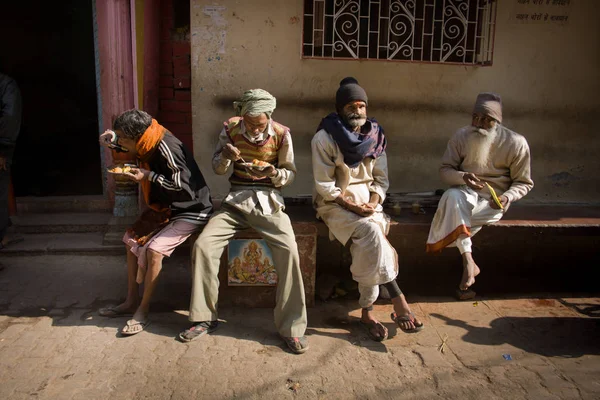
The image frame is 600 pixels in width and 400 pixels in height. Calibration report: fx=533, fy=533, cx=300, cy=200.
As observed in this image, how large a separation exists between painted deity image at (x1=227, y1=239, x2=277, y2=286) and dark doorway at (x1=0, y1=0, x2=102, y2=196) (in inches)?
127

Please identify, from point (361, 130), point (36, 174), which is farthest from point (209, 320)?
point (36, 174)

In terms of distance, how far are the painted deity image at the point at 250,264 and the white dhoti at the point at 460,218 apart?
1355 millimetres

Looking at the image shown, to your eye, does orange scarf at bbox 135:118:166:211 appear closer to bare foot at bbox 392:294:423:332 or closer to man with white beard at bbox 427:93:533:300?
bare foot at bbox 392:294:423:332

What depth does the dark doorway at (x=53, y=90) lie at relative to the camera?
23.0 feet

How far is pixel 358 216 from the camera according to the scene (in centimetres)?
416

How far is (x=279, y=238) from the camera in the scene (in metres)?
4.08

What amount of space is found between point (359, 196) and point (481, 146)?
1163 mm

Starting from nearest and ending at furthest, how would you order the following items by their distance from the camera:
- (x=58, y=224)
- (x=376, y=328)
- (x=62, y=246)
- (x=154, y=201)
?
(x=376, y=328), (x=154, y=201), (x=62, y=246), (x=58, y=224)

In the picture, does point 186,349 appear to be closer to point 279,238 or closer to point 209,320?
point 209,320

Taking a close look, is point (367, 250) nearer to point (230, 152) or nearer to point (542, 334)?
point (230, 152)

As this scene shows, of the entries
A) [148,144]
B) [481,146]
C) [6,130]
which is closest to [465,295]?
[481,146]

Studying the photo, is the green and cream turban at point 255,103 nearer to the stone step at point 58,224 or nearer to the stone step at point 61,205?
the stone step at point 58,224

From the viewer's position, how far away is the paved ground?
3402mm

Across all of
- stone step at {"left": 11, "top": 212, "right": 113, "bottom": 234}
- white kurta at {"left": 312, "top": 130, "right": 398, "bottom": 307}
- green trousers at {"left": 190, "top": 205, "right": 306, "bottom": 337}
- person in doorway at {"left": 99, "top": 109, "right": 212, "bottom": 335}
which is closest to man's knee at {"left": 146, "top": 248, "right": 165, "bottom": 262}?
person in doorway at {"left": 99, "top": 109, "right": 212, "bottom": 335}
